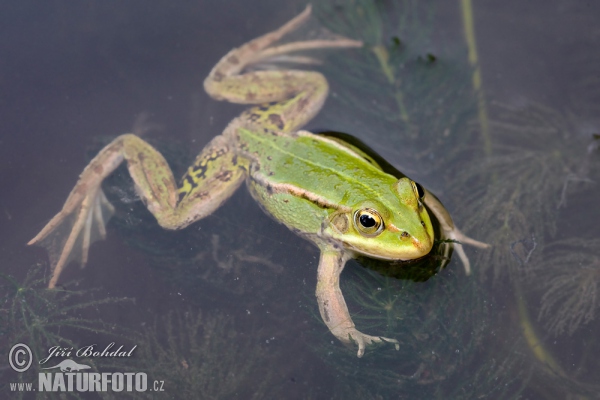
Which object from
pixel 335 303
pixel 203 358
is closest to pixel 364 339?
pixel 335 303

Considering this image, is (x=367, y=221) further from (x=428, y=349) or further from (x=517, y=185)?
(x=517, y=185)

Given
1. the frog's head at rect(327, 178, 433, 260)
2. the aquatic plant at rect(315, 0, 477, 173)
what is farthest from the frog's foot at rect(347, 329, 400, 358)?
the aquatic plant at rect(315, 0, 477, 173)

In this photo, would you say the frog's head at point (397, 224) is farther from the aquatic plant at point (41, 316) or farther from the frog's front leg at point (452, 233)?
the aquatic plant at point (41, 316)

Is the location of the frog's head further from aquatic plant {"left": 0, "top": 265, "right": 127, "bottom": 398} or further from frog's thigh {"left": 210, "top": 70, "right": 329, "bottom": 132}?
aquatic plant {"left": 0, "top": 265, "right": 127, "bottom": 398}

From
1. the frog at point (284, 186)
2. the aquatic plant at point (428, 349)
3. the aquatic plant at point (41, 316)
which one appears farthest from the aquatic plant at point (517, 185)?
the aquatic plant at point (41, 316)

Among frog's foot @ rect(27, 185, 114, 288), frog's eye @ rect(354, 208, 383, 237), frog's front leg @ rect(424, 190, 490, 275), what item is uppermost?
frog's eye @ rect(354, 208, 383, 237)

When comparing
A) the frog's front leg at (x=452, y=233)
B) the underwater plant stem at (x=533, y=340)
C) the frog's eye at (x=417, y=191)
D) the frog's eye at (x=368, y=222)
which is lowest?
the underwater plant stem at (x=533, y=340)

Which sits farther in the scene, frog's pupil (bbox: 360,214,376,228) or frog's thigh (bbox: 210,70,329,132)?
frog's thigh (bbox: 210,70,329,132)

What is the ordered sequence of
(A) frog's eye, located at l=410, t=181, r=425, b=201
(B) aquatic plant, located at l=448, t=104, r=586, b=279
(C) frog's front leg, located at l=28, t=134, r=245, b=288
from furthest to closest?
1. (C) frog's front leg, located at l=28, t=134, r=245, b=288
2. (B) aquatic plant, located at l=448, t=104, r=586, b=279
3. (A) frog's eye, located at l=410, t=181, r=425, b=201
